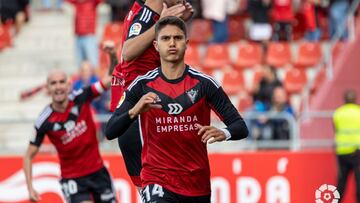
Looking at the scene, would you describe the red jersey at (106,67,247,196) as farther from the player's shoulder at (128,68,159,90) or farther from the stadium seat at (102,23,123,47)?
the stadium seat at (102,23,123,47)

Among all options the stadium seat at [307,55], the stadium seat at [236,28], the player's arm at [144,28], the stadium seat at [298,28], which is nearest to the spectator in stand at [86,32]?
the stadium seat at [236,28]

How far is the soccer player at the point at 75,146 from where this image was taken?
1155 centimetres

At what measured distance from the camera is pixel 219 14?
2019 centimetres

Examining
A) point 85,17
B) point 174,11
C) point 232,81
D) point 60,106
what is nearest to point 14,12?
point 85,17

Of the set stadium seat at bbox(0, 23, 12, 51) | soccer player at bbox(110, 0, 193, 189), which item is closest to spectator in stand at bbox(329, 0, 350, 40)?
stadium seat at bbox(0, 23, 12, 51)

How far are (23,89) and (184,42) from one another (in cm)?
1272

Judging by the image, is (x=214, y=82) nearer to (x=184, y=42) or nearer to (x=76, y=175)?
(x=184, y=42)

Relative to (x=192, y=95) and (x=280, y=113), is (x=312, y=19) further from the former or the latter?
(x=192, y=95)

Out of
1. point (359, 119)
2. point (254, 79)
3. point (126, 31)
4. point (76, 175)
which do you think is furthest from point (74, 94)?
point (254, 79)

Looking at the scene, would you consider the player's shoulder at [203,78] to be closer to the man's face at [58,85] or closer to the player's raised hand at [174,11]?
the player's raised hand at [174,11]

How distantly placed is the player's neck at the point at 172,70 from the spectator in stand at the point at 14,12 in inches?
532

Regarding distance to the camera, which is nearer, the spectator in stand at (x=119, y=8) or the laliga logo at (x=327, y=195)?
the laliga logo at (x=327, y=195)

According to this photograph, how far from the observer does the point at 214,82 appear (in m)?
7.96

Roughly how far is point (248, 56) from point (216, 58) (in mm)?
596
